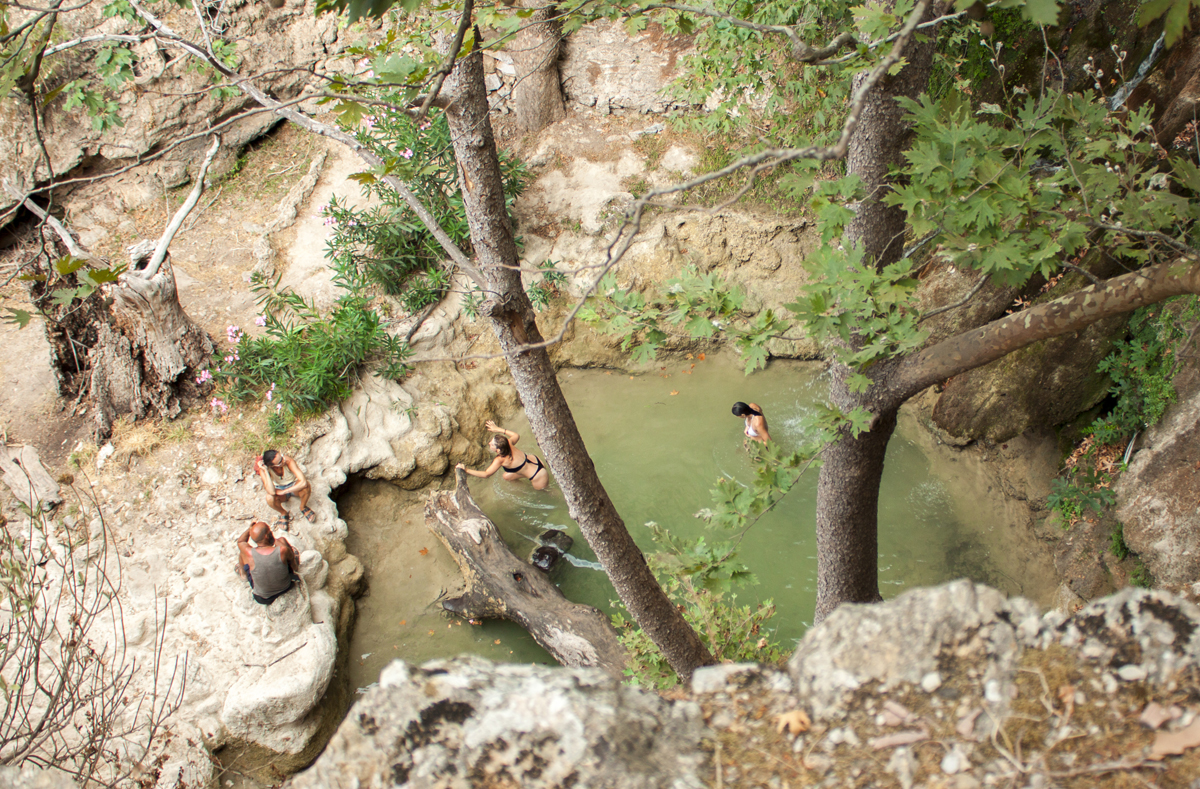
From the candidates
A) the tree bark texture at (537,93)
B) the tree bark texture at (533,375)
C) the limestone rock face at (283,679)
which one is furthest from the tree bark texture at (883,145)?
the tree bark texture at (537,93)

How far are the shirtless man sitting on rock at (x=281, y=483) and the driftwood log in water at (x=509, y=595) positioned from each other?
42.1 inches

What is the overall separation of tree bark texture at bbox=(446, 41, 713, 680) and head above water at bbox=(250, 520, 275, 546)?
3.06 metres

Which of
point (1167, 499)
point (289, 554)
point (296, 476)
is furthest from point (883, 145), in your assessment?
point (296, 476)

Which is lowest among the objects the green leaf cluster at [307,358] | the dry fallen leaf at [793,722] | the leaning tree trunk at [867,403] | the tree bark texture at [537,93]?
the dry fallen leaf at [793,722]

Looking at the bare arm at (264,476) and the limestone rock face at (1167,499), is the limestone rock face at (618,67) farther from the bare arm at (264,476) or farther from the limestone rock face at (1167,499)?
the limestone rock face at (1167,499)

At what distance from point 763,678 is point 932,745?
13.6 inches

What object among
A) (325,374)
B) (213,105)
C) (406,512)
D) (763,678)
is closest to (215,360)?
(325,374)

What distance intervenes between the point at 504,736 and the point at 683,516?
5069mm

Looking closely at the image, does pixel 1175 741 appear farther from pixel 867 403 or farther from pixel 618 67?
pixel 618 67

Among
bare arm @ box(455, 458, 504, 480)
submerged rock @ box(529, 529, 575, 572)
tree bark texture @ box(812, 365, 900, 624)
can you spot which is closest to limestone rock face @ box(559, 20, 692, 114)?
bare arm @ box(455, 458, 504, 480)

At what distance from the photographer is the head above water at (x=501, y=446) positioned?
649 cm

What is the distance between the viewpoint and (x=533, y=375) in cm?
321

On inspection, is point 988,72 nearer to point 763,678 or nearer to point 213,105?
point 763,678

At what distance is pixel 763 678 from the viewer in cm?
151
